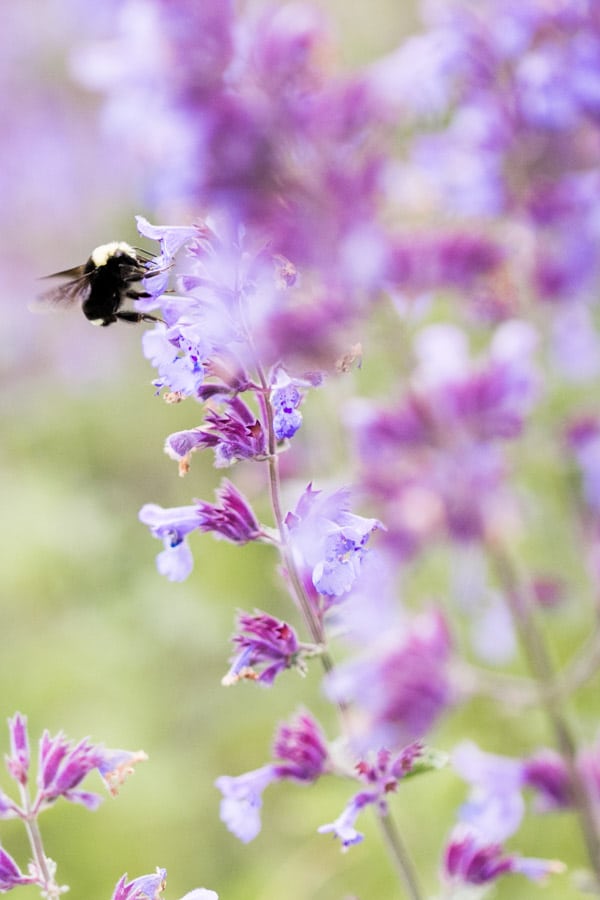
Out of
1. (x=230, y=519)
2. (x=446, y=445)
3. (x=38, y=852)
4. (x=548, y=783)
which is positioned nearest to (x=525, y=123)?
(x=446, y=445)

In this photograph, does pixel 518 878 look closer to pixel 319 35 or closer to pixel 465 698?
pixel 465 698

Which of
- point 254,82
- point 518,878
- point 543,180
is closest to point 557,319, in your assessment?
point 543,180

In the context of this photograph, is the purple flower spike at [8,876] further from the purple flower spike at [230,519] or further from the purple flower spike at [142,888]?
the purple flower spike at [230,519]

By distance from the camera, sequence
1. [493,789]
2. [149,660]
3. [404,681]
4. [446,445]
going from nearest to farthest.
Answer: [493,789] → [404,681] → [446,445] → [149,660]

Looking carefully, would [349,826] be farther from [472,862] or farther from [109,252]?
[109,252]

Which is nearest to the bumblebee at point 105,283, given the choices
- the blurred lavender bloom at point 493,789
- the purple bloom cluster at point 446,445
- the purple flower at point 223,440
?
the purple bloom cluster at point 446,445
